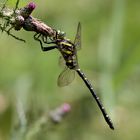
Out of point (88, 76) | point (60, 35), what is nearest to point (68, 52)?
point (60, 35)

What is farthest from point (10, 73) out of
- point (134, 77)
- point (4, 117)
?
point (134, 77)

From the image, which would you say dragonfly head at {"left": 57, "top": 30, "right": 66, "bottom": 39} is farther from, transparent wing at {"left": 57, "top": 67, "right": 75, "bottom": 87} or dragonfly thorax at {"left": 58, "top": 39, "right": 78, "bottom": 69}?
transparent wing at {"left": 57, "top": 67, "right": 75, "bottom": 87}

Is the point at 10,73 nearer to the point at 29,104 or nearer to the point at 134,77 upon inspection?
the point at 29,104

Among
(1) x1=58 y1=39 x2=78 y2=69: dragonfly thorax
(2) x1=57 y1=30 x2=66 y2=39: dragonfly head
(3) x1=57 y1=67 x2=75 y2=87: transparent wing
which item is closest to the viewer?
(2) x1=57 y1=30 x2=66 y2=39: dragonfly head

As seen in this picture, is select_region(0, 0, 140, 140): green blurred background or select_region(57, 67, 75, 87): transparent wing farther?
select_region(0, 0, 140, 140): green blurred background

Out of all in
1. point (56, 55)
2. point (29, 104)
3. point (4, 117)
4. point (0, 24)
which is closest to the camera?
point (0, 24)

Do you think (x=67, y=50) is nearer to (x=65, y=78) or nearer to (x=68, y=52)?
(x=68, y=52)

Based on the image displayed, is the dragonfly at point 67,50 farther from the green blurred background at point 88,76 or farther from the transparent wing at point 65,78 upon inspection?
the green blurred background at point 88,76

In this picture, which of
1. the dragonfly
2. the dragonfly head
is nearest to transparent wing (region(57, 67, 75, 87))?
the dragonfly

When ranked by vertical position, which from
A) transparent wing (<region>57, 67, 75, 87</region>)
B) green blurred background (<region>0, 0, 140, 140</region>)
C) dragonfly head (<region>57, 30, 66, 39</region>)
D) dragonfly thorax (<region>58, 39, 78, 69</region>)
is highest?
dragonfly head (<region>57, 30, 66, 39</region>)
